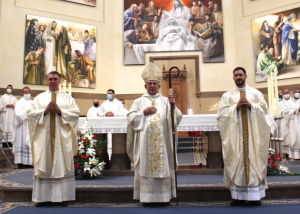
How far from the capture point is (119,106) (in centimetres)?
745

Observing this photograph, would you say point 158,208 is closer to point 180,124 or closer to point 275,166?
point 180,124

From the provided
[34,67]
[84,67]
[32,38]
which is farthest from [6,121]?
[84,67]

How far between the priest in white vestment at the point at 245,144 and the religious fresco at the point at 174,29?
9.18 meters

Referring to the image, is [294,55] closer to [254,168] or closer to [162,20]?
[162,20]

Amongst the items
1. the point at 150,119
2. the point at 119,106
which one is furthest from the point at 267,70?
the point at 150,119

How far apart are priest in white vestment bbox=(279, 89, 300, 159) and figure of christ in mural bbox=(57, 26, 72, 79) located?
8.47 m

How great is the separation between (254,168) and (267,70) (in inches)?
361

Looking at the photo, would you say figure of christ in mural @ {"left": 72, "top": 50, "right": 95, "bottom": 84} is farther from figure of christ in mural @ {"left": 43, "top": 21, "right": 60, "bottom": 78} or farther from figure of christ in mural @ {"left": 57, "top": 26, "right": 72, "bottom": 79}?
figure of christ in mural @ {"left": 43, "top": 21, "right": 60, "bottom": 78}

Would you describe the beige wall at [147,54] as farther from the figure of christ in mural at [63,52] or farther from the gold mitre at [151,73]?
the gold mitre at [151,73]

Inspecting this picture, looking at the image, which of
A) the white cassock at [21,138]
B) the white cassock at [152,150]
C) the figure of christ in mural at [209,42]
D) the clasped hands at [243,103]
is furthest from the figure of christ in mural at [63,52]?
the clasped hands at [243,103]

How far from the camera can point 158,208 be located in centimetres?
349

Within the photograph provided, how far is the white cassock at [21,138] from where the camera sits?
22.8 feet

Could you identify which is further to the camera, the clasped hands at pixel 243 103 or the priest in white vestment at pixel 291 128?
the priest in white vestment at pixel 291 128

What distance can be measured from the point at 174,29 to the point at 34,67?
6366 millimetres
